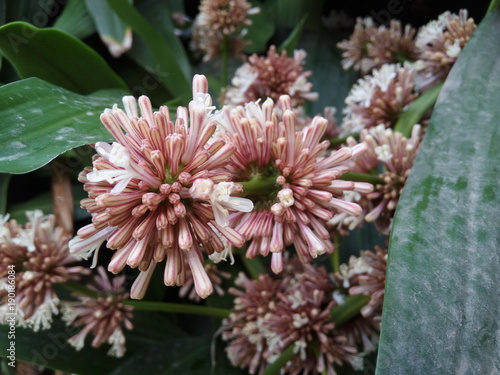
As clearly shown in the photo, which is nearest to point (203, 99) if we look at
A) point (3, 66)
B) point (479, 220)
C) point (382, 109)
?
point (479, 220)

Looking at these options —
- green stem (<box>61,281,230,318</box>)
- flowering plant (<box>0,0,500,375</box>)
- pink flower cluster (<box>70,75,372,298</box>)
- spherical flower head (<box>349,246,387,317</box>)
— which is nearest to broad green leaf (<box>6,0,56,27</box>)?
flowering plant (<box>0,0,500,375</box>)

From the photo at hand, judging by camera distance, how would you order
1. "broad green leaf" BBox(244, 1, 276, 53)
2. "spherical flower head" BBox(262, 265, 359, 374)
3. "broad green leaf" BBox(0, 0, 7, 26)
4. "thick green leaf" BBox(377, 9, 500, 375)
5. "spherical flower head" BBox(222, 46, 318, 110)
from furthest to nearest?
"broad green leaf" BBox(244, 1, 276, 53), "broad green leaf" BBox(0, 0, 7, 26), "spherical flower head" BBox(222, 46, 318, 110), "spherical flower head" BBox(262, 265, 359, 374), "thick green leaf" BBox(377, 9, 500, 375)

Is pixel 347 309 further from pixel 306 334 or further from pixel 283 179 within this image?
pixel 283 179

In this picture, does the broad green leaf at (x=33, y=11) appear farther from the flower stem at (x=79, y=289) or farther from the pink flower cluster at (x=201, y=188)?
the pink flower cluster at (x=201, y=188)

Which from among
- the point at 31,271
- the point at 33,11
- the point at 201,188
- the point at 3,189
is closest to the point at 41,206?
the point at 3,189

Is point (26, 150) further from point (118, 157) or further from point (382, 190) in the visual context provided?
point (382, 190)

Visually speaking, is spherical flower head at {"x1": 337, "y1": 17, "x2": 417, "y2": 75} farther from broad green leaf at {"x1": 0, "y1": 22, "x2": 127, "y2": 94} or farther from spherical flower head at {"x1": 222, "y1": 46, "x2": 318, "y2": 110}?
broad green leaf at {"x1": 0, "y1": 22, "x2": 127, "y2": 94}

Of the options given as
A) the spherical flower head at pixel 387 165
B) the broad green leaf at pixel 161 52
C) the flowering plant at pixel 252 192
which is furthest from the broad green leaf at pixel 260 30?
the spherical flower head at pixel 387 165
